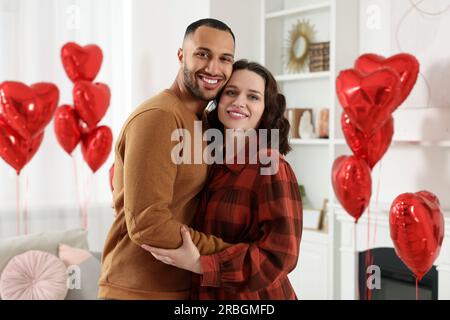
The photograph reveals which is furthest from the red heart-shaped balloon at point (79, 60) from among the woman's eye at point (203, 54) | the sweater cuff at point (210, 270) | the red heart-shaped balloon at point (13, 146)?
the sweater cuff at point (210, 270)

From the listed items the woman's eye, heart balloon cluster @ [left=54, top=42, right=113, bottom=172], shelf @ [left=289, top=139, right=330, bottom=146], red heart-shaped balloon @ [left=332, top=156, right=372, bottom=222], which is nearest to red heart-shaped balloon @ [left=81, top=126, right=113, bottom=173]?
heart balloon cluster @ [left=54, top=42, right=113, bottom=172]

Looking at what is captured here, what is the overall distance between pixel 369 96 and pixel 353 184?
40cm

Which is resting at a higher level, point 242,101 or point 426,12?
point 426,12

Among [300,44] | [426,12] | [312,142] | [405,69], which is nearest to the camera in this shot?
[405,69]

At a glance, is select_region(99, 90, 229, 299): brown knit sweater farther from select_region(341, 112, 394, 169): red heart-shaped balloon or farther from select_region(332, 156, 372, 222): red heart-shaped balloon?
select_region(341, 112, 394, 169): red heart-shaped balloon

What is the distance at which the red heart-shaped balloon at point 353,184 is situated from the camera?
2.64 meters

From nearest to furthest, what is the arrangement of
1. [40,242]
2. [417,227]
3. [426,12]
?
[417,227], [40,242], [426,12]

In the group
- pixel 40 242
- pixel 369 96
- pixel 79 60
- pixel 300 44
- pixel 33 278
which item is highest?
pixel 300 44

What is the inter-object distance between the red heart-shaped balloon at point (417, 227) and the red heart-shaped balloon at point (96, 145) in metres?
1.63

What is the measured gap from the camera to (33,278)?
288 centimetres

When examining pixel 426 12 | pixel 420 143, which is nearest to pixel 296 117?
pixel 420 143

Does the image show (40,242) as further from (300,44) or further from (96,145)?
(300,44)

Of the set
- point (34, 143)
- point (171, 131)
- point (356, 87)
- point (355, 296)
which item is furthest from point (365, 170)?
point (34, 143)

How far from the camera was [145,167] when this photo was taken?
152cm
